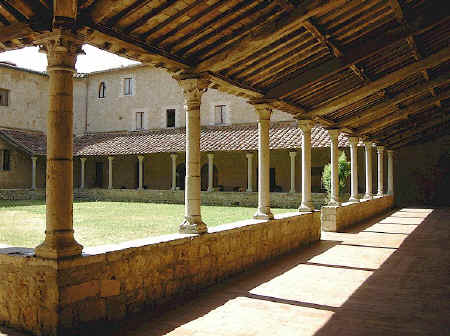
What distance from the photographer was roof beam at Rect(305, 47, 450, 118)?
709cm

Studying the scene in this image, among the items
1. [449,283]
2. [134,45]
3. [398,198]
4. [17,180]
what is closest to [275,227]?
[449,283]

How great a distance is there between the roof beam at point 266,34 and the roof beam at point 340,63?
5.12ft

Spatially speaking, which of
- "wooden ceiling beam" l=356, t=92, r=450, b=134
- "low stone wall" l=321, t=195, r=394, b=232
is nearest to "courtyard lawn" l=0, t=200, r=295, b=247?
"low stone wall" l=321, t=195, r=394, b=232

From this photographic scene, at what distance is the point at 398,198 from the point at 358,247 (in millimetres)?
13374

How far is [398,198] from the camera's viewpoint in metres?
19.9

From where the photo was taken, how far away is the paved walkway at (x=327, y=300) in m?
3.67

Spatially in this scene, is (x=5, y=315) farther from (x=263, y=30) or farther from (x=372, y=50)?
(x=372, y=50)

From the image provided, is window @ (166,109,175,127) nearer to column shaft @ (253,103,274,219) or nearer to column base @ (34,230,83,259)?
column shaft @ (253,103,274,219)

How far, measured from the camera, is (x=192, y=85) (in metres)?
5.17

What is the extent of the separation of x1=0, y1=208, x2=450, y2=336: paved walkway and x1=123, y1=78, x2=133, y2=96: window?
2030cm

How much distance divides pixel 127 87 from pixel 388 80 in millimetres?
20391

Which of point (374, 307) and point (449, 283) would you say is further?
point (449, 283)

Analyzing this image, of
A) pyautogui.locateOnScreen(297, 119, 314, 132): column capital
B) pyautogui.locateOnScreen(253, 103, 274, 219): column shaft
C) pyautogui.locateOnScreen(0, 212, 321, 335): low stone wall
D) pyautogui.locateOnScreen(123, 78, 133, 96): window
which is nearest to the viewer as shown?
pyautogui.locateOnScreen(0, 212, 321, 335): low stone wall

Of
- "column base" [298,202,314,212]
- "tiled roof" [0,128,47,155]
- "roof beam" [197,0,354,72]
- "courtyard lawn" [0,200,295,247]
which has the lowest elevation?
"courtyard lawn" [0,200,295,247]
